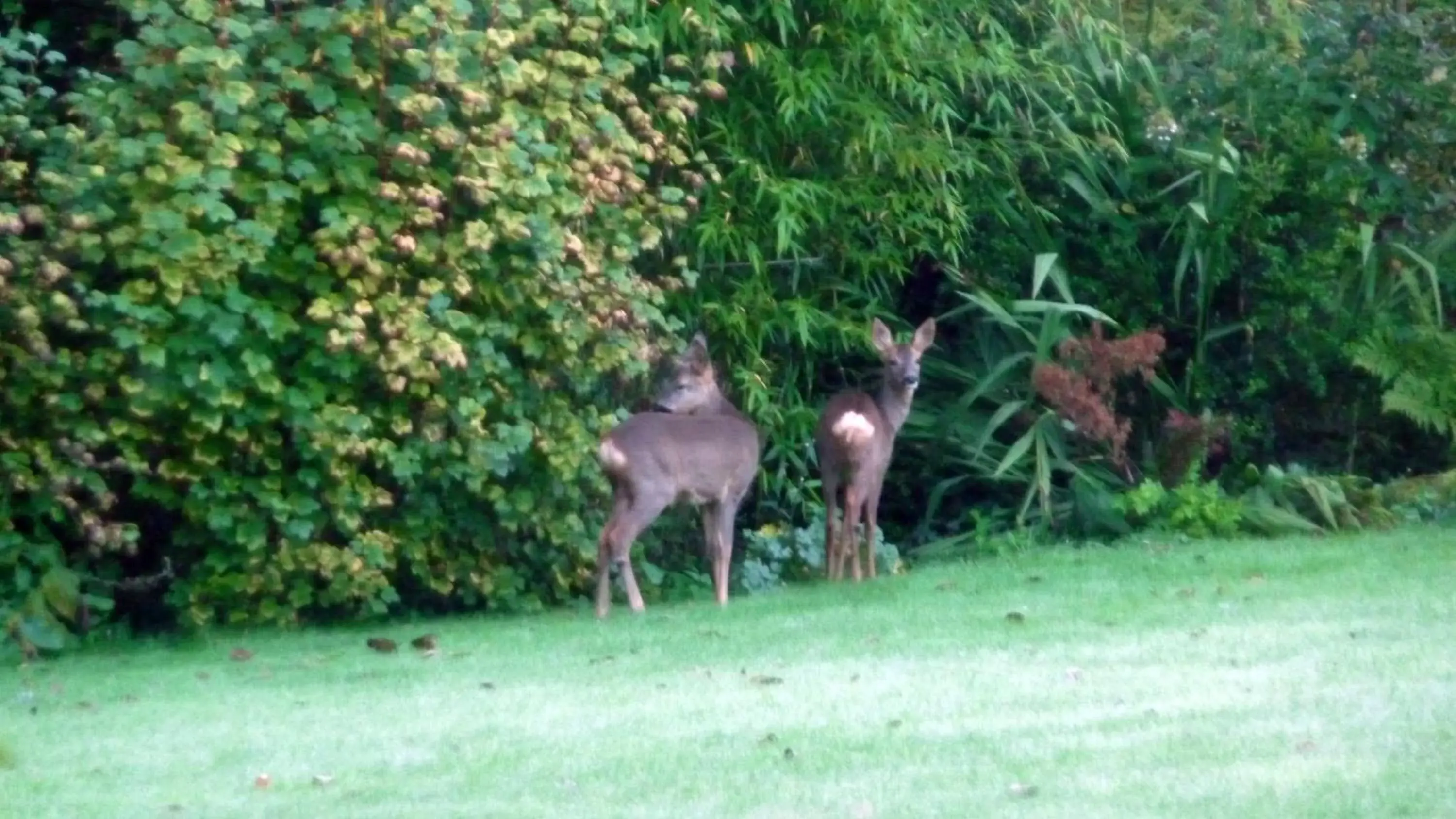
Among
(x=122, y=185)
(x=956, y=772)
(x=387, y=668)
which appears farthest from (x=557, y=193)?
(x=956, y=772)

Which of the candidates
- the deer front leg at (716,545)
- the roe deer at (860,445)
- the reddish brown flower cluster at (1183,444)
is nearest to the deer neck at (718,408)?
the roe deer at (860,445)

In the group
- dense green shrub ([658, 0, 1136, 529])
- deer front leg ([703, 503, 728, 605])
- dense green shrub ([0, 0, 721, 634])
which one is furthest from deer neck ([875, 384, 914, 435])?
dense green shrub ([0, 0, 721, 634])

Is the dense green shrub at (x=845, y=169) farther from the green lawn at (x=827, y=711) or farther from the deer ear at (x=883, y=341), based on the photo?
the green lawn at (x=827, y=711)

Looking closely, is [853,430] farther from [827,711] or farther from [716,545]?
[827,711]

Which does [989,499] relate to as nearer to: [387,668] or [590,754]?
[387,668]

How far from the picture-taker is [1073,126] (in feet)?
49.8

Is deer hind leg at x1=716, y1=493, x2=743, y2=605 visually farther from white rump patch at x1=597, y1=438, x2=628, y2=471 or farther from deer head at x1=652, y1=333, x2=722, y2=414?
white rump patch at x1=597, y1=438, x2=628, y2=471

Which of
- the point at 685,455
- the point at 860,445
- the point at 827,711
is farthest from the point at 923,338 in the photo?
the point at 827,711

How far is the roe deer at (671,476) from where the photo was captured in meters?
10.8

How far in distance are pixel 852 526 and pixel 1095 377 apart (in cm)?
228

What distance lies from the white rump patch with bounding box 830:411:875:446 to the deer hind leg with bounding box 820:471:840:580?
0.29 m

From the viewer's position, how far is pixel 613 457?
10734 mm

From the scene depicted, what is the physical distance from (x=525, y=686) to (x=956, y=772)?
2478mm

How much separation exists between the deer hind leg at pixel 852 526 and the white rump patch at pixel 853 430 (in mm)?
259
